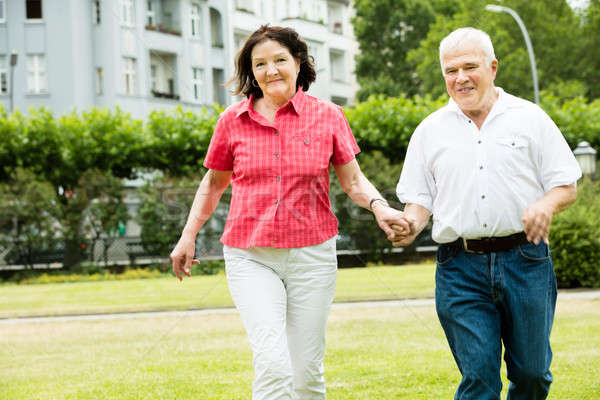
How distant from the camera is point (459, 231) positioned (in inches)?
142

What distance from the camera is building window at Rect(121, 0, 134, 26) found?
31.2 metres

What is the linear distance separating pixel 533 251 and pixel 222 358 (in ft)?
15.9

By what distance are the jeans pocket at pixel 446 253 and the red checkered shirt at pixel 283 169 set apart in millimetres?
577

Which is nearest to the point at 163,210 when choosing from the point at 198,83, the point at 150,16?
the point at 198,83

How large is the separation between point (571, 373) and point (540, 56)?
119ft

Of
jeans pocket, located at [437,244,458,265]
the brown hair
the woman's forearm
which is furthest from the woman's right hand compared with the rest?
jeans pocket, located at [437,244,458,265]

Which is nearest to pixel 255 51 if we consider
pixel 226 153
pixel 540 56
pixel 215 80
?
pixel 226 153

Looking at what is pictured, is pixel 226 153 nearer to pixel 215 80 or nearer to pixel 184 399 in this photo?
pixel 184 399

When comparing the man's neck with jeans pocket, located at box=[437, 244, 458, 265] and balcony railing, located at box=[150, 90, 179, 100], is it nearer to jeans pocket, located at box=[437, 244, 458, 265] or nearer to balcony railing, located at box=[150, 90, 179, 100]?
jeans pocket, located at box=[437, 244, 458, 265]

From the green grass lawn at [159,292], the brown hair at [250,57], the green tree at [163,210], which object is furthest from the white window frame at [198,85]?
the brown hair at [250,57]

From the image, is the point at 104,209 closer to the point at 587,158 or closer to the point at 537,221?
the point at 587,158

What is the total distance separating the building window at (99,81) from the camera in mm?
32344

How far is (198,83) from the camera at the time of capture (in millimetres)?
30953

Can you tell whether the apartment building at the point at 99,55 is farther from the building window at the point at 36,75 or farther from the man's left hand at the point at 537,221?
the man's left hand at the point at 537,221
